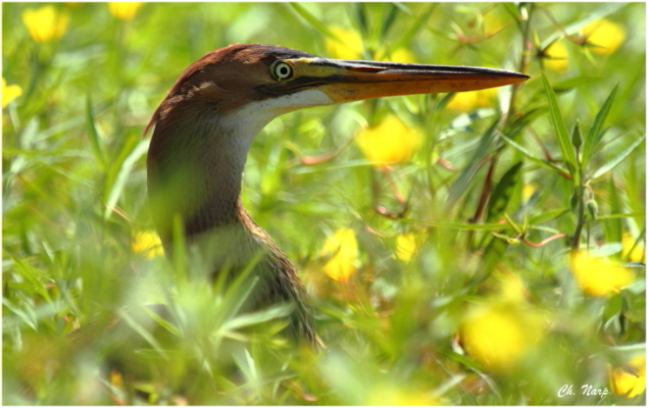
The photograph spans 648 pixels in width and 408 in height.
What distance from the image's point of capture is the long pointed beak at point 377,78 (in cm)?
211

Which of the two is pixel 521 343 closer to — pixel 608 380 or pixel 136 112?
pixel 608 380

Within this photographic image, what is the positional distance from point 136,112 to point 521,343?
2.33 metres

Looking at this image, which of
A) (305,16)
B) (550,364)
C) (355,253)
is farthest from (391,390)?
(305,16)

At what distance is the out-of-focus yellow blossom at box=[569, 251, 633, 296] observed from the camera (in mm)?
1850

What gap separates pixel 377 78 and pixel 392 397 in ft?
3.70

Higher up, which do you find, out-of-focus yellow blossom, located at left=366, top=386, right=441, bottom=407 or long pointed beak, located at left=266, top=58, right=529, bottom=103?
long pointed beak, located at left=266, top=58, right=529, bottom=103

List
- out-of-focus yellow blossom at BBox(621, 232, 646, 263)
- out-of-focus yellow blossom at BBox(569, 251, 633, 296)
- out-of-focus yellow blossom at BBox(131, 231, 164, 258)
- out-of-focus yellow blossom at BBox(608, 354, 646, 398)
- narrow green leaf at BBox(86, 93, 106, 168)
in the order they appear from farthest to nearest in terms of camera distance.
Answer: narrow green leaf at BBox(86, 93, 106, 168) < out-of-focus yellow blossom at BBox(131, 231, 164, 258) < out-of-focus yellow blossom at BBox(621, 232, 646, 263) < out-of-focus yellow blossom at BBox(569, 251, 633, 296) < out-of-focus yellow blossom at BBox(608, 354, 646, 398)

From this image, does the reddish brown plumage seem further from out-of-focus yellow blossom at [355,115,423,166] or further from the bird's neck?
out-of-focus yellow blossom at [355,115,423,166]

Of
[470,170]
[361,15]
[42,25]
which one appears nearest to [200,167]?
[470,170]

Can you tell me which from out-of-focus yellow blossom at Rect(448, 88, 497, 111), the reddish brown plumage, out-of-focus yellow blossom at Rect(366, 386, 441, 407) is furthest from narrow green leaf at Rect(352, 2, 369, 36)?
out-of-focus yellow blossom at Rect(366, 386, 441, 407)

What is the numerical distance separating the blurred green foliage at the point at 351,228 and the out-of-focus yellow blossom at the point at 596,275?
0.03m

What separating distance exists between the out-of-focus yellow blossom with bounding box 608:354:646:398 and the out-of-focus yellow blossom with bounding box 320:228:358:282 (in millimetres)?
681

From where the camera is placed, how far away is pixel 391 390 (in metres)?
1.28

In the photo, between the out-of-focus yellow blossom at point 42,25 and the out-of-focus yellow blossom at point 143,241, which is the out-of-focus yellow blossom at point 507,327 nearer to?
the out-of-focus yellow blossom at point 143,241
